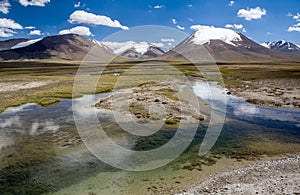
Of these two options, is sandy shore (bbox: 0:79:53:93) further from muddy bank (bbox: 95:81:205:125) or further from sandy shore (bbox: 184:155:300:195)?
sandy shore (bbox: 184:155:300:195)

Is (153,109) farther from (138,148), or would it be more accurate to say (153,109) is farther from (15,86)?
(15,86)

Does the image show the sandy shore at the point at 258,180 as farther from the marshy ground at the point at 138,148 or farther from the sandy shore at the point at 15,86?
the sandy shore at the point at 15,86

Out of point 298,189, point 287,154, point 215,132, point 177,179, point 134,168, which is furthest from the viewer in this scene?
point 215,132

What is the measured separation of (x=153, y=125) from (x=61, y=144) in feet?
36.2

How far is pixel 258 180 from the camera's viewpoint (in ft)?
53.4

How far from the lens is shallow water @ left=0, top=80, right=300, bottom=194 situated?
1742 centimetres

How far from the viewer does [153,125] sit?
30.7 metres

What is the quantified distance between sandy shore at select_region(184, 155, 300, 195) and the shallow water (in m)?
3.36

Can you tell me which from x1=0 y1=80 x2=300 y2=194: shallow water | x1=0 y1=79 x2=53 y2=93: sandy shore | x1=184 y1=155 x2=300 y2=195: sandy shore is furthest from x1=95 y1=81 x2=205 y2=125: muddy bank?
x1=0 y1=79 x2=53 y2=93: sandy shore

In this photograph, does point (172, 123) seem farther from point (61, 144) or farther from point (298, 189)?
point (298, 189)

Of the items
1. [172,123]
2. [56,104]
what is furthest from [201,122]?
[56,104]

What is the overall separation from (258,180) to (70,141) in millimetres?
17421

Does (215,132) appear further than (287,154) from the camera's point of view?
Yes

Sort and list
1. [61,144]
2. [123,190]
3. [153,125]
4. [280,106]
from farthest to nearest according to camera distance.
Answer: [280,106], [153,125], [61,144], [123,190]
